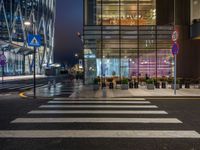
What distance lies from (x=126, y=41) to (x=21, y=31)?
256 feet

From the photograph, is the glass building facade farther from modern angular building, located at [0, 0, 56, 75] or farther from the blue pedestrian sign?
modern angular building, located at [0, 0, 56, 75]

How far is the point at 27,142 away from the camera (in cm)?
645

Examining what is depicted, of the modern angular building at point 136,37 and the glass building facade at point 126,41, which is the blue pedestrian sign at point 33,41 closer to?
the modern angular building at point 136,37

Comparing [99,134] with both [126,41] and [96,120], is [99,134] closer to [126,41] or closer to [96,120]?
[96,120]

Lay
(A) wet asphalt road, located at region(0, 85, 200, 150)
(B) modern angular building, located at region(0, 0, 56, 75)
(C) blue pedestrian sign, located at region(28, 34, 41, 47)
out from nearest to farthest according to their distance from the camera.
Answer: (A) wet asphalt road, located at region(0, 85, 200, 150), (C) blue pedestrian sign, located at region(28, 34, 41, 47), (B) modern angular building, located at region(0, 0, 56, 75)

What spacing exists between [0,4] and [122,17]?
65695mm

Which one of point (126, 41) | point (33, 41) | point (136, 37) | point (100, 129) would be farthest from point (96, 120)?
point (136, 37)

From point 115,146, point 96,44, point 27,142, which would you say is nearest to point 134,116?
point 115,146

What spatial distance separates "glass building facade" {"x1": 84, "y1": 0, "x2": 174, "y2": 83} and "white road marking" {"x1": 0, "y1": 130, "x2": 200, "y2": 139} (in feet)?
66.4

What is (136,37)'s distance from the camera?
1099 inches

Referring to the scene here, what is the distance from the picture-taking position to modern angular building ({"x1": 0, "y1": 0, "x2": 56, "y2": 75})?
7403cm

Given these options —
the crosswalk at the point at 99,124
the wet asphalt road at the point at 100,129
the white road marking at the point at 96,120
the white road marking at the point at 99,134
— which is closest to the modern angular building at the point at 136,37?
the wet asphalt road at the point at 100,129

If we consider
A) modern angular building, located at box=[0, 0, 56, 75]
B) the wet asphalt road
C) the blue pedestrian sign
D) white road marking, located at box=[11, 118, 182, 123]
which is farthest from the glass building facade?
modern angular building, located at box=[0, 0, 56, 75]

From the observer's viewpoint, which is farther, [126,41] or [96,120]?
[126,41]
